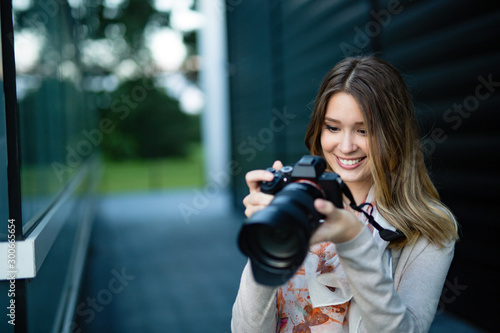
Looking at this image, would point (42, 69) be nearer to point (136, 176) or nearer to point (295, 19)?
point (295, 19)

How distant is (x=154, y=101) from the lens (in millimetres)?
20328

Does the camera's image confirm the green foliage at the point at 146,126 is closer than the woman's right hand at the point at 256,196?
No

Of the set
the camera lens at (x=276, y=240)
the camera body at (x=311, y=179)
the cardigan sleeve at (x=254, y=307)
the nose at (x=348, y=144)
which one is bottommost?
the cardigan sleeve at (x=254, y=307)

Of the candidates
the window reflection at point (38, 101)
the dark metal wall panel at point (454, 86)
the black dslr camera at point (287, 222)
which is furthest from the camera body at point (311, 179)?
the dark metal wall panel at point (454, 86)

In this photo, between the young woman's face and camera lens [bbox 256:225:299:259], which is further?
the young woman's face

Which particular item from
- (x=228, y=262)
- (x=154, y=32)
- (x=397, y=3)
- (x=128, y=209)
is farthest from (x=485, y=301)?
(x=154, y=32)

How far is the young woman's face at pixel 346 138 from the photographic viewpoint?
1.32 meters

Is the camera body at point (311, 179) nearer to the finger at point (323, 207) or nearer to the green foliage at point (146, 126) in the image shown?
the finger at point (323, 207)

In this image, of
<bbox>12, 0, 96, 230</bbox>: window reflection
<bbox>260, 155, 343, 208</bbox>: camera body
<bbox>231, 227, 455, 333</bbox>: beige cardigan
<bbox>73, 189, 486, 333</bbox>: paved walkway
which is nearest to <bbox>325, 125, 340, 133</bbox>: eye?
<bbox>260, 155, 343, 208</bbox>: camera body

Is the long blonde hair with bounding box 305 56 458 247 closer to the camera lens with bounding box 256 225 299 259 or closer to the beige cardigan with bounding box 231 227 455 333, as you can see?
the beige cardigan with bounding box 231 227 455 333

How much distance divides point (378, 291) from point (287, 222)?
0.29 meters

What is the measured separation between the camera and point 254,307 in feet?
3.91

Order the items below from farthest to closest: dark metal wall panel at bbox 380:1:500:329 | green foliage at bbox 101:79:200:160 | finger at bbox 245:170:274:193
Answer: green foliage at bbox 101:79:200:160 → dark metal wall panel at bbox 380:1:500:329 → finger at bbox 245:170:274:193

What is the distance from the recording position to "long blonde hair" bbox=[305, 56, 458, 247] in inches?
50.1
